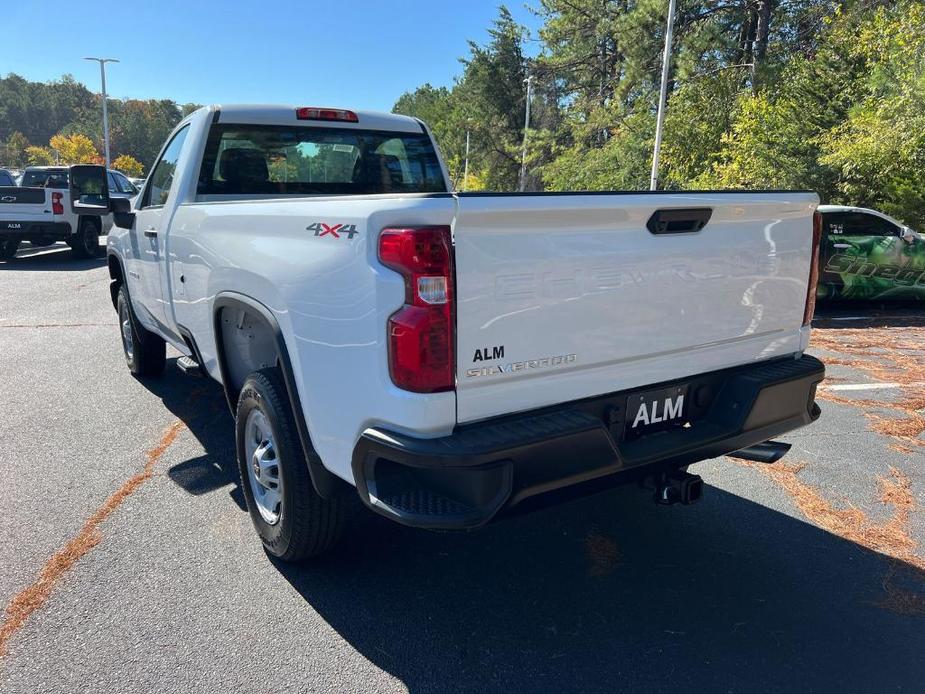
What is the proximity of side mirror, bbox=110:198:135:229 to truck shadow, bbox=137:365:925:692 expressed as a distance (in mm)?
2964

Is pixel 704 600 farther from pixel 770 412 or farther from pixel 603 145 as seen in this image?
pixel 603 145

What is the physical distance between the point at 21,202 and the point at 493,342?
1542 centimetres

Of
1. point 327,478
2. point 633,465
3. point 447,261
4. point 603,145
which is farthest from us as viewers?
point 603,145

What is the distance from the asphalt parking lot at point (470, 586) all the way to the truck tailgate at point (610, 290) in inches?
37.5

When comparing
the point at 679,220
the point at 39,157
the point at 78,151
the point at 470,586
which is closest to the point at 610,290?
the point at 679,220

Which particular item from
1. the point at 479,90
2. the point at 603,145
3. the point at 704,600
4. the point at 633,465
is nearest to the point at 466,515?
the point at 633,465

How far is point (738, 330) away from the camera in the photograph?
2934 millimetres

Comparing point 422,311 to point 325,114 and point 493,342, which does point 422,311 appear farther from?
point 325,114

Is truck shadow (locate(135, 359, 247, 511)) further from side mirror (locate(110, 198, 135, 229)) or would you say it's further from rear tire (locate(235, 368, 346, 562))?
side mirror (locate(110, 198, 135, 229))

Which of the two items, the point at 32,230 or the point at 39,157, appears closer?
the point at 32,230

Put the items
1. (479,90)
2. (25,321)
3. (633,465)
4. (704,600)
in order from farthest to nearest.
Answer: (479,90), (25,321), (704,600), (633,465)

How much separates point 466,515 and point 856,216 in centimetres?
889

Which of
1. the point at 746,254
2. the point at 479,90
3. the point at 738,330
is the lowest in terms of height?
the point at 738,330

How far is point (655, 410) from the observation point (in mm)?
2732
